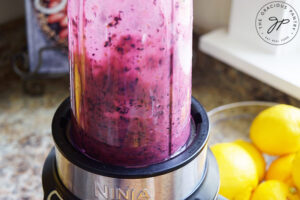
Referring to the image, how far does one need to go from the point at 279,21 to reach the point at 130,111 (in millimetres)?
297

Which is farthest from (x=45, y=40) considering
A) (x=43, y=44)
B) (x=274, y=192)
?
(x=274, y=192)

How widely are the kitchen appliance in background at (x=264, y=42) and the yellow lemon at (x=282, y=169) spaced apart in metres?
0.12

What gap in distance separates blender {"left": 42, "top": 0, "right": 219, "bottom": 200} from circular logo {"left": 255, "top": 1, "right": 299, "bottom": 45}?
20 centimetres

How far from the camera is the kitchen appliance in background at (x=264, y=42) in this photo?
61cm

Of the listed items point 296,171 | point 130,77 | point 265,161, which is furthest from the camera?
point 265,161

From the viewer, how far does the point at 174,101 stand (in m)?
0.45

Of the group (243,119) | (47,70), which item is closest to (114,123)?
(243,119)

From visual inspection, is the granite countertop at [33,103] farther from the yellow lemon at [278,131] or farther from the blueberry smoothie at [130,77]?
the blueberry smoothie at [130,77]

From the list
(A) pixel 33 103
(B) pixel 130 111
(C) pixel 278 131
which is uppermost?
(B) pixel 130 111

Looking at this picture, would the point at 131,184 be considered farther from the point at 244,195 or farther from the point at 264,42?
the point at 264,42

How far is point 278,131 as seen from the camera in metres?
0.64

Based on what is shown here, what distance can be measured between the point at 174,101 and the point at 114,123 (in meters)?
0.07

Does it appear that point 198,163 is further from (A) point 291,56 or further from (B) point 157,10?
(A) point 291,56

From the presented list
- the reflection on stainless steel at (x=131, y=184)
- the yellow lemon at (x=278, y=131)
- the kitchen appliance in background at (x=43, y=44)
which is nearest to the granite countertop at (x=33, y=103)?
the kitchen appliance in background at (x=43, y=44)
